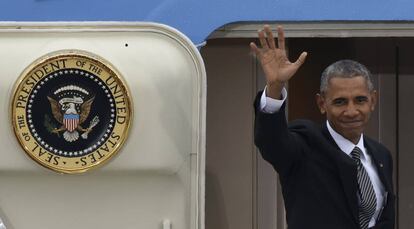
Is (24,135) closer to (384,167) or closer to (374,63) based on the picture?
(384,167)

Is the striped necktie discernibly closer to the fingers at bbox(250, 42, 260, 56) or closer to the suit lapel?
the suit lapel

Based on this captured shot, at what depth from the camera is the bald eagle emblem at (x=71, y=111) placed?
2396mm

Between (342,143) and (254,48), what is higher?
(254,48)

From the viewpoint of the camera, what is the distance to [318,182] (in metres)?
2.55

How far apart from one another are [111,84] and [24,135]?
11.7 inches

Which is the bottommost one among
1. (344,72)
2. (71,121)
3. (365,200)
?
(365,200)

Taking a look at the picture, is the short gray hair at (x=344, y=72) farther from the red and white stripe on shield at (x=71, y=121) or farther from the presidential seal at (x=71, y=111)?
the red and white stripe on shield at (x=71, y=121)

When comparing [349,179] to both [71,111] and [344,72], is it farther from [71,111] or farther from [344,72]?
[71,111]

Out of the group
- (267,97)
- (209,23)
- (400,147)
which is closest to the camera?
(267,97)

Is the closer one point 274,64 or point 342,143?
point 274,64

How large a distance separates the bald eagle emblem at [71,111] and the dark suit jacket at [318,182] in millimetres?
542

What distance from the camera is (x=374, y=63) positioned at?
13.7 feet

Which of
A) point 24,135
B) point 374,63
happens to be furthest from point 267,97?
point 374,63

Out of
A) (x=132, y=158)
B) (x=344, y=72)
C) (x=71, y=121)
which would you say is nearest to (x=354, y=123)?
(x=344, y=72)
